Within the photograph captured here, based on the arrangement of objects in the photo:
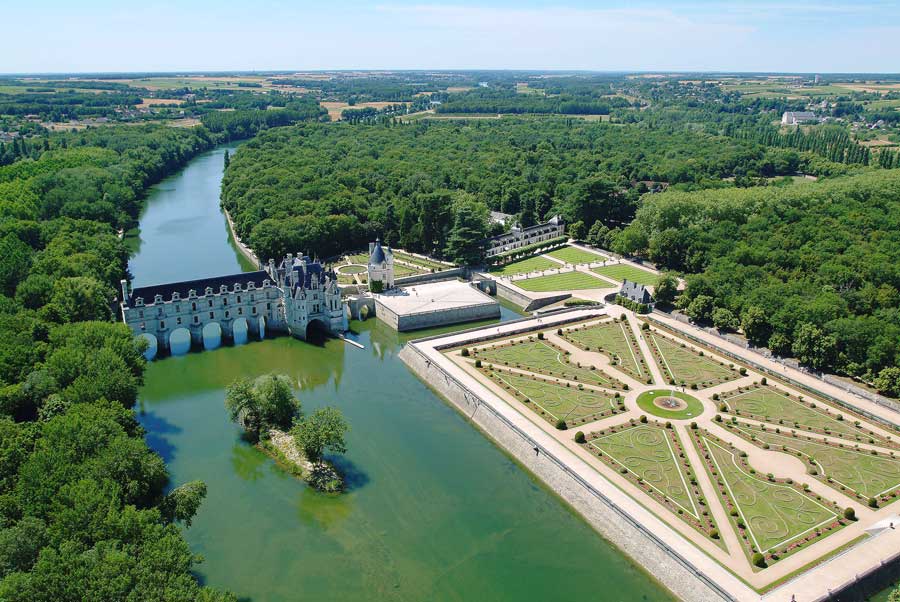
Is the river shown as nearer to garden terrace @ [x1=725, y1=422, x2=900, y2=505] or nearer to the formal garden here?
the formal garden

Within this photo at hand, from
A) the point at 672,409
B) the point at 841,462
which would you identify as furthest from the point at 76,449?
the point at 841,462

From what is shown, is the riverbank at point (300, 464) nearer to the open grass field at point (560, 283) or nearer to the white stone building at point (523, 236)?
the open grass field at point (560, 283)

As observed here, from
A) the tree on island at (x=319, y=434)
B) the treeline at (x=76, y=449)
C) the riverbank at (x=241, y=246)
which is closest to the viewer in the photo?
the treeline at (x=76, y=449)

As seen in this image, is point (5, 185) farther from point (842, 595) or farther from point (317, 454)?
point (842, 595)

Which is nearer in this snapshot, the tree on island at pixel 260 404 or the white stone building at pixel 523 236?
the tree on island at pixel 260 404

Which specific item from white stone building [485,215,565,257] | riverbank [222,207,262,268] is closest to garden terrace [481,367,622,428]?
white stone building [485,215,565,257]

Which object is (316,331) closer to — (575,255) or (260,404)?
(260,404)

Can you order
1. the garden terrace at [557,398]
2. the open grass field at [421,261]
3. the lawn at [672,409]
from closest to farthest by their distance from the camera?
the garden terrace at [557,398] < the lawn at [672,409] < the open grass field at [421,261]

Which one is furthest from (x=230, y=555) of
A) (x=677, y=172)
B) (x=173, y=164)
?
(x=173, y=164)

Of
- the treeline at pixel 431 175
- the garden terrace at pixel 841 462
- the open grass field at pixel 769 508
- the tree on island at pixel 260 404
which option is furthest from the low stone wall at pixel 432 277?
the open grass field at pixel 769 508
